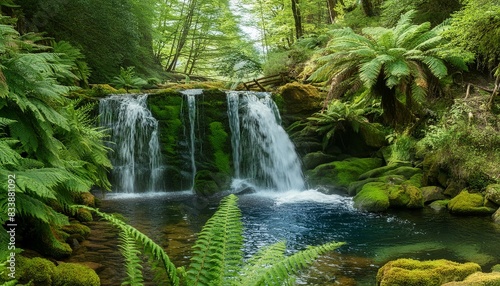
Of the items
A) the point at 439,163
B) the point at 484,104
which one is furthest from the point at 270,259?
the point at 484,104

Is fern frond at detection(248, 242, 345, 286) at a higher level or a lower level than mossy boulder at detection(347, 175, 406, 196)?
higher

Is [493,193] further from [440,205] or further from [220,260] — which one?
[220,260]

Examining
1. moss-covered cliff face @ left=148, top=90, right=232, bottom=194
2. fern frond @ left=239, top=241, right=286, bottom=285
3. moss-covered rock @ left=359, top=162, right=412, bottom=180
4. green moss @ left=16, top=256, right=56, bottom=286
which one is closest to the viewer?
fern frond @ left=239, top=241, right=286, bottom=285

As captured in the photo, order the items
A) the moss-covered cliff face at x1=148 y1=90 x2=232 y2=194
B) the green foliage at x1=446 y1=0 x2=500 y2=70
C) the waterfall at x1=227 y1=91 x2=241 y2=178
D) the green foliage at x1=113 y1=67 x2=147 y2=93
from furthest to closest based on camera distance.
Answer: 1. the green foliage at x1=113 y1=67 x2=147 y2=93
2. the waterfall at x1=227 y1=91 x2=241 y2=178
3. the moss-covered cliff face at x1=148 y1=90 x2=232 y2=194
4. the green foliage at x1=446 y1=0 x2=500 y2=70

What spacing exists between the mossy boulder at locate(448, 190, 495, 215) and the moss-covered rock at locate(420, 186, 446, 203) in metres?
0.48

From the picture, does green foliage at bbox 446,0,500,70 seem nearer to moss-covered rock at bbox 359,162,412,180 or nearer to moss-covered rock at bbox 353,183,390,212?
moss-covered rock at bbox 353,183,390,212

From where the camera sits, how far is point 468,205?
25.4 ft

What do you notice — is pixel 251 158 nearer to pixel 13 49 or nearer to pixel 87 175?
pixel 87 175

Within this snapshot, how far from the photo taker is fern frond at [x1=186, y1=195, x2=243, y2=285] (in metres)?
1.85

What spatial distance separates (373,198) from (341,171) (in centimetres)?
238

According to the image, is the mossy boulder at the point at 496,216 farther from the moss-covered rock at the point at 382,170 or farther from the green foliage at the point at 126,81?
the green foliage at the point at 126,81

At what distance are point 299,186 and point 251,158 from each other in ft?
5.82

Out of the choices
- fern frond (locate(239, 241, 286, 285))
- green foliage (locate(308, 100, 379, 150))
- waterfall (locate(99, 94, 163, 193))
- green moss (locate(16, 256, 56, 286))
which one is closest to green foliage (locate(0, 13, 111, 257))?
green moss (locate(16, 256, 56, 286))

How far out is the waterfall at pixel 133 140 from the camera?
11.2 m
